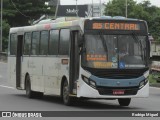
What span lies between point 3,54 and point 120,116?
185 feet

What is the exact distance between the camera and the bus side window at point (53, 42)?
22.0m

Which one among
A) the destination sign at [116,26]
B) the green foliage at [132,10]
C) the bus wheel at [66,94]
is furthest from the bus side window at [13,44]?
the green foliage at [132,10]

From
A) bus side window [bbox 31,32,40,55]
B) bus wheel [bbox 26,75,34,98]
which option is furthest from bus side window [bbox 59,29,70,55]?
bus wheel [bbox 26,75,34,98]

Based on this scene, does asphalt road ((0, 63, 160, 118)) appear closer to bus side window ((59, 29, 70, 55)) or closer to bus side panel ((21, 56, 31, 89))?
bus side window ((59, 29, 70, 55))

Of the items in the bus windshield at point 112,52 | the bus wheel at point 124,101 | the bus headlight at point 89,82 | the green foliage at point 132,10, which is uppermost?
the bus windshield at point 112,52

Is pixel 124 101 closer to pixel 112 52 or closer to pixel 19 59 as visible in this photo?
pixel 112 52

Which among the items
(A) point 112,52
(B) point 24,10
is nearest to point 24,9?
(B) point 24,10

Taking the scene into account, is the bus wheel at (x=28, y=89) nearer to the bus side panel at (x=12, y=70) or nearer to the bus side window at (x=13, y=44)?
the bus side panel at (x=12, y=70)

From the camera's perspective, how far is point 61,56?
21484mm

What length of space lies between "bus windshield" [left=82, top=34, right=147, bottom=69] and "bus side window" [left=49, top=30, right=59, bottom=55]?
242 cm

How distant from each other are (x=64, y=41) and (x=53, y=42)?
3.77 ft

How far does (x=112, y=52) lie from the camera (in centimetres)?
1981

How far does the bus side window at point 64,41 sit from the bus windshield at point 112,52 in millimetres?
1272

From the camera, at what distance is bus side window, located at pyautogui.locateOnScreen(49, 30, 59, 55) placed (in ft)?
72.2
